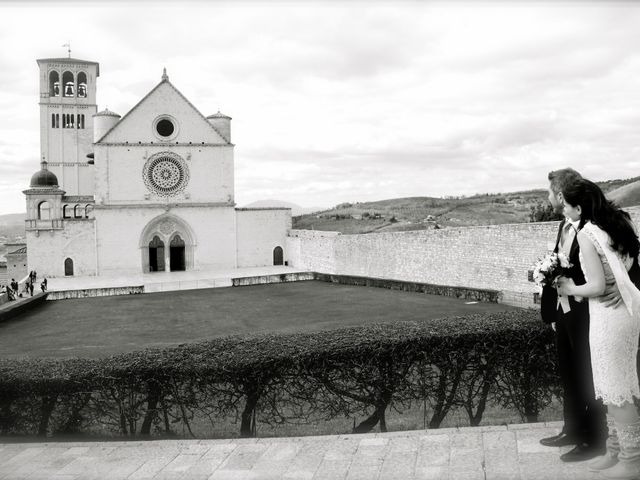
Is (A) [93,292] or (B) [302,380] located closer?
(B) [302,380]

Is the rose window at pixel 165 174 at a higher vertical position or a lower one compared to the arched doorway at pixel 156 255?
higher

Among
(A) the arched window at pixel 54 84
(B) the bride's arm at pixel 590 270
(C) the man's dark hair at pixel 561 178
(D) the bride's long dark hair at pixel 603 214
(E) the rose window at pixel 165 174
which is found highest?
(A) the arched window at pixel 54 84

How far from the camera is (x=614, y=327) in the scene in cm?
386

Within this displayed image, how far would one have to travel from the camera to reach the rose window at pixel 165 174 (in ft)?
132

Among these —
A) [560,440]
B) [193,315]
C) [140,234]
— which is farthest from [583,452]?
[140,234]

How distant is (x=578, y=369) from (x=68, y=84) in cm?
5776

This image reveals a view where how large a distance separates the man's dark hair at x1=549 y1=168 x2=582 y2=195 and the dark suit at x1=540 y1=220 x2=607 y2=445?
0.37 metres

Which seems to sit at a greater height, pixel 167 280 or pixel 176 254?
pixel 176 254

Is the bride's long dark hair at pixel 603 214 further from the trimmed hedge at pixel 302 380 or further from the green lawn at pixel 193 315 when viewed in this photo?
the green lawn at pixel 193 315

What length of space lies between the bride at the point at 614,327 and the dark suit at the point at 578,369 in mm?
229

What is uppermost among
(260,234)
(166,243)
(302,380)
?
(260,234)

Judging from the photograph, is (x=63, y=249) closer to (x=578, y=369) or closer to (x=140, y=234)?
(x=140, y=234)

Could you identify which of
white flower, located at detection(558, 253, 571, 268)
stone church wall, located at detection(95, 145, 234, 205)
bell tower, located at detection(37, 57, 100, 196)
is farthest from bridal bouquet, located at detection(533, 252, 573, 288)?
bell tower, located at detection(37, 57, 100, 196)

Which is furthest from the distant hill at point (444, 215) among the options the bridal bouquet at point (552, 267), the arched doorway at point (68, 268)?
the bridal bouquet at point (552, 267)
